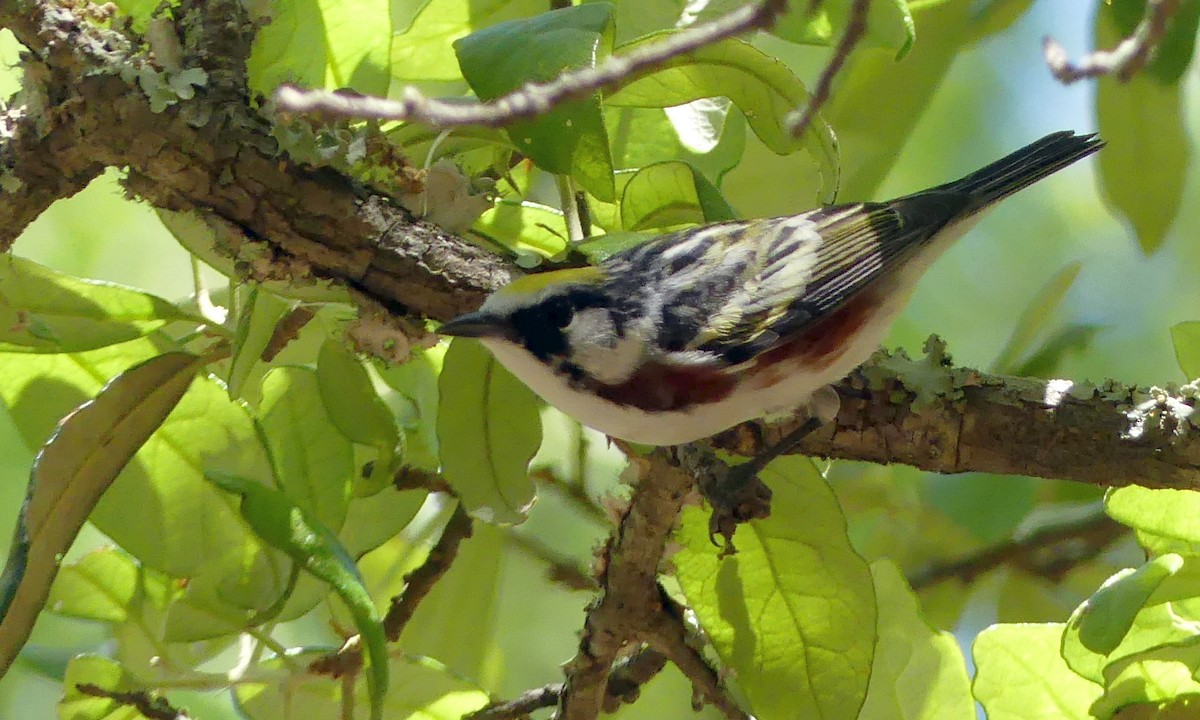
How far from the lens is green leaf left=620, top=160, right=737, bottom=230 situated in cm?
97

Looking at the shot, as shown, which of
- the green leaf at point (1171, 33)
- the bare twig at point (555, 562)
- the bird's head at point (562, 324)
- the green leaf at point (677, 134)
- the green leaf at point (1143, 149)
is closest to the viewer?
the bird's head at point (562, 324)

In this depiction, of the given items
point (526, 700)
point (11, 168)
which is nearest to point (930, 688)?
point (526, 700)

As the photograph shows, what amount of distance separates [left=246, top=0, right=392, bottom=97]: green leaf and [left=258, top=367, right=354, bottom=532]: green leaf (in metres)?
0.29

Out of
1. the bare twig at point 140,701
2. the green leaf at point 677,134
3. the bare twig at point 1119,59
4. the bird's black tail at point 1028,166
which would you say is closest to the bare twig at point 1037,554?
the bird's black tail at point 1028,166

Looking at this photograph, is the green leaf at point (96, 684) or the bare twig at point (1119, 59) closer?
the bare twig at point (1119, 59)

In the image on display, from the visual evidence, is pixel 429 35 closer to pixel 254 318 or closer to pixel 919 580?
pixel 254 318

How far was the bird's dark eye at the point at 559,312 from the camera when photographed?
3.26 feet

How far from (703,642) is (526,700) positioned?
191mm

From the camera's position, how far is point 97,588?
43.6 inches

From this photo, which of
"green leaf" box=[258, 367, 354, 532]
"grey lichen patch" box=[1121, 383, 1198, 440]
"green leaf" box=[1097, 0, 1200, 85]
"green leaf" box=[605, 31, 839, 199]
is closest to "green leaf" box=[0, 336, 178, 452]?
"green leaf" box=[258, 367, 354, 532]

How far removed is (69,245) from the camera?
1747 millimetres

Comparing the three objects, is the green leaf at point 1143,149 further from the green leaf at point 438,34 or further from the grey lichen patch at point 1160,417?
the green leaf at point 438,34

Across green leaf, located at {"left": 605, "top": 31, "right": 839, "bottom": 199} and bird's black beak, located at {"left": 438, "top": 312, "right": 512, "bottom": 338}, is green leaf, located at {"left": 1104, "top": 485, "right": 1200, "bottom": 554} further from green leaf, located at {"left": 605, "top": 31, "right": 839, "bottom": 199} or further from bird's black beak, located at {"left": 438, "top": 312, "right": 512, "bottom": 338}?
bird's black beak, located at {"left": 438, "top": 312, "right": 512, "bottom": 338}

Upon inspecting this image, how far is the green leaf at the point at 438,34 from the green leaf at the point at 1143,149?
81 centimetres
